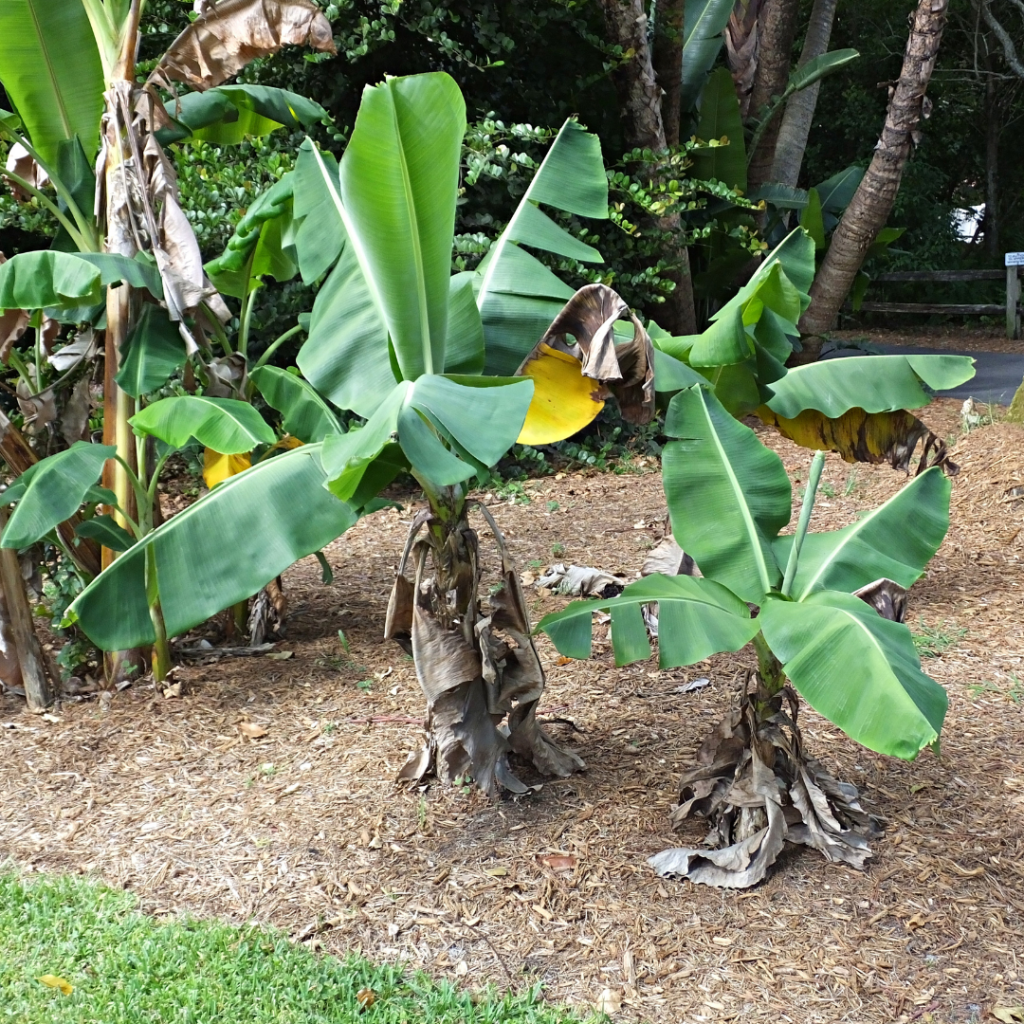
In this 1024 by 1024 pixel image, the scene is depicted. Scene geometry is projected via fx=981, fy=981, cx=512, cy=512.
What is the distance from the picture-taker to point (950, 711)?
454 cm

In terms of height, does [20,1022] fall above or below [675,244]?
below

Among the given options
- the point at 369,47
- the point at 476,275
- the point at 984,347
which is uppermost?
the point at 369,47

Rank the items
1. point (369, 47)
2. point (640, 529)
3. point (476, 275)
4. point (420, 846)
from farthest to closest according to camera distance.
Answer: point (369, 47) → point (640, 529) → point (476, 275) → point (420, 846)

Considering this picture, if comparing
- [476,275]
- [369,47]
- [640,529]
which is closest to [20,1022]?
[476,275]

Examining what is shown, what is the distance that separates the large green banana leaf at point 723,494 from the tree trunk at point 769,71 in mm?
8974

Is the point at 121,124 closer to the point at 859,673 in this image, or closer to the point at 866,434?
the point at 866,434

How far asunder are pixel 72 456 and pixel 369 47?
5.43 m

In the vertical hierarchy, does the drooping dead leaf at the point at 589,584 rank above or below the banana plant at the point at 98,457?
below

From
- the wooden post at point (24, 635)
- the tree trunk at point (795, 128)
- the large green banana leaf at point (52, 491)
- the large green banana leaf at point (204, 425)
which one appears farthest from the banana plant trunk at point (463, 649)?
the tree trunk at point (795, 128)

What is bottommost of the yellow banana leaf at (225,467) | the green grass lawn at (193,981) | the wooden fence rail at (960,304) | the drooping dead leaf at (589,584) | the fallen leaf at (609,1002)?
the wooden fence rail at (960,304)

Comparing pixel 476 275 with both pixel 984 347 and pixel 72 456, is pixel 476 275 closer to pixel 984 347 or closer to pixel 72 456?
pixel 72 456

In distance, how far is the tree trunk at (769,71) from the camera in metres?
11.0

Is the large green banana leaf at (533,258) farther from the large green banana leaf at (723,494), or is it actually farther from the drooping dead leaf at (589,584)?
the drooping dead leaf at (589,584)

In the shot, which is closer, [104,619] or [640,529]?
[104,619]
